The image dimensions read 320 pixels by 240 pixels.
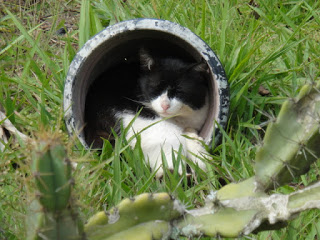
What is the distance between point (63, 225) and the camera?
1477 millimetres

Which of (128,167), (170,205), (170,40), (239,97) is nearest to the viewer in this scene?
(170,205)

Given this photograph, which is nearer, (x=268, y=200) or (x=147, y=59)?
(x=268, y=200)

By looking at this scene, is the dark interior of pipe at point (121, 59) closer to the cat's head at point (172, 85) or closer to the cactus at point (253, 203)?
the cat's head at point (172, 85)

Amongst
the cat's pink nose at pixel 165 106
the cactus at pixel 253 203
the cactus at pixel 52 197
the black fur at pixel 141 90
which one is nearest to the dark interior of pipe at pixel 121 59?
the black fur at pixel 141 90

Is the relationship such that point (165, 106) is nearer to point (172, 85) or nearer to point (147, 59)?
point (172, 85)

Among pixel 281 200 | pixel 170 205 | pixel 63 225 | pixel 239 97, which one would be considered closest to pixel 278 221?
pixel 281 200

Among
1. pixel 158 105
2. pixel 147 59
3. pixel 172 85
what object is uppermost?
pixel 147 59

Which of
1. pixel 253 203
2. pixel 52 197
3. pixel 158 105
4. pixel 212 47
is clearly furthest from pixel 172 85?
pixel 52 197

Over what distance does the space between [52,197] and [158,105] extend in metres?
2.01

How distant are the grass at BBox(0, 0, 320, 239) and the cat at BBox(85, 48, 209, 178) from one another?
0.20 meters

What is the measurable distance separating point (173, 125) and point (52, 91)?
78cm

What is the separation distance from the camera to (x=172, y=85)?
11.2ft

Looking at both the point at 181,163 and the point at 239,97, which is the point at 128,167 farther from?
the point at 239,97

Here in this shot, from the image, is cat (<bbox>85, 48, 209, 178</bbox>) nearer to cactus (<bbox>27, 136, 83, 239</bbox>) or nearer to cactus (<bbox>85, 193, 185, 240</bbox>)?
cactus (<bbox>85, 193, 185, 240</bbox>)
